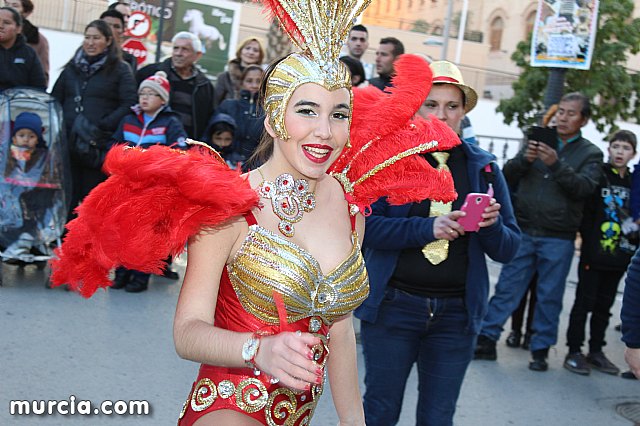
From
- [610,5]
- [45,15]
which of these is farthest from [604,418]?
[45,15]

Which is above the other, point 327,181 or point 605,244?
point 327,181

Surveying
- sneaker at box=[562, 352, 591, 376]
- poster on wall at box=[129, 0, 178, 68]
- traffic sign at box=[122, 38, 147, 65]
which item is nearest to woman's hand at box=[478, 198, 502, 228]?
sneaker at box=[562, 352, 591, 376]

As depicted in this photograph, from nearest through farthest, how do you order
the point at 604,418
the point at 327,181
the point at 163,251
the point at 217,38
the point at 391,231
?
1. the point at 163,251
2. the point at 327,181
3. the point at 391,231
4. the point at 604,418
5. the point at 217,38

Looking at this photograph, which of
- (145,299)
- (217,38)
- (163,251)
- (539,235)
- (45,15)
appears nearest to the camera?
(163,251)

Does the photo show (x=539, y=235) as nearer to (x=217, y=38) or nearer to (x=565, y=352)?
(x=565, y=352)

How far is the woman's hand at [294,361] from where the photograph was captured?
75.7 inches

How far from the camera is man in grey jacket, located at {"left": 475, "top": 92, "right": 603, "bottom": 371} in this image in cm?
618

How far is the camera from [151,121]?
22.1ft

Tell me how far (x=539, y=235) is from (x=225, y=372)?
4.42 meters

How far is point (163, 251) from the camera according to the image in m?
2.24

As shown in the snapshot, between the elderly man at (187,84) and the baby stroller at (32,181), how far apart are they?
1153mm

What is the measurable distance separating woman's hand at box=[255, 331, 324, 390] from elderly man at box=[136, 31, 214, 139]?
18.8ft

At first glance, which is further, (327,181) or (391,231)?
(391,231)

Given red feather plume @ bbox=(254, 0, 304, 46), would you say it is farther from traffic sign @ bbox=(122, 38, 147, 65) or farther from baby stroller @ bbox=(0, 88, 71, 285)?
traffic sign @ bbox=(122, 38, 147, 65)
